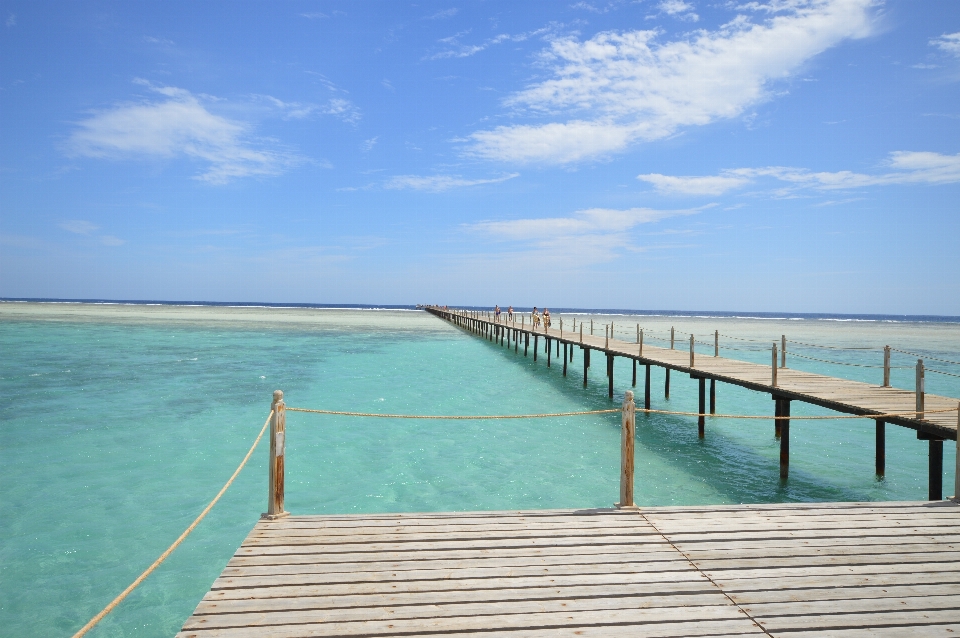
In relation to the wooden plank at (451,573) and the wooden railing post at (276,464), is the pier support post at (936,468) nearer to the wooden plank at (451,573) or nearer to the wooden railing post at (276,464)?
the wooden plank at (451,573)

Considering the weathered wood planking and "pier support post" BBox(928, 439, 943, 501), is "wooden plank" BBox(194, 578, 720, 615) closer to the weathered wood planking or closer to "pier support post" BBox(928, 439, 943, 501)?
the weathered wood planking

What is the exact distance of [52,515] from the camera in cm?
932

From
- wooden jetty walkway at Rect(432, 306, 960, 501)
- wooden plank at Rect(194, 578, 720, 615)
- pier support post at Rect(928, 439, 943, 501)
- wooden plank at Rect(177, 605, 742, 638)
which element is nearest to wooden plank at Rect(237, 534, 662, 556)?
wooden plank at Rect(194, 578, 720, 615)

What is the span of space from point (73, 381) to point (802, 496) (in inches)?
977

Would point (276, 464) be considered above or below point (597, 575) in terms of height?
above

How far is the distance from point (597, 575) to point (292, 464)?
32.0ft

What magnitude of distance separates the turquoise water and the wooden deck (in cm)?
334

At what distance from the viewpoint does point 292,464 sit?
1273 centimetres

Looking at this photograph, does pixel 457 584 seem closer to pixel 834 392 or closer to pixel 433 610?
pixel 433 610

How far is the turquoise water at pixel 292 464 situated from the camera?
774 centimetres

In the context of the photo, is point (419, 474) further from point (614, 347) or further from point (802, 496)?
point (614, 347)

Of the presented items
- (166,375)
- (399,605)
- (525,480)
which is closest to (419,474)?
(525,480)

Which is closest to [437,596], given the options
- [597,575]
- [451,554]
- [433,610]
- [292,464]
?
[433,610]

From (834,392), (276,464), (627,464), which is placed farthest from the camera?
(834,392)
